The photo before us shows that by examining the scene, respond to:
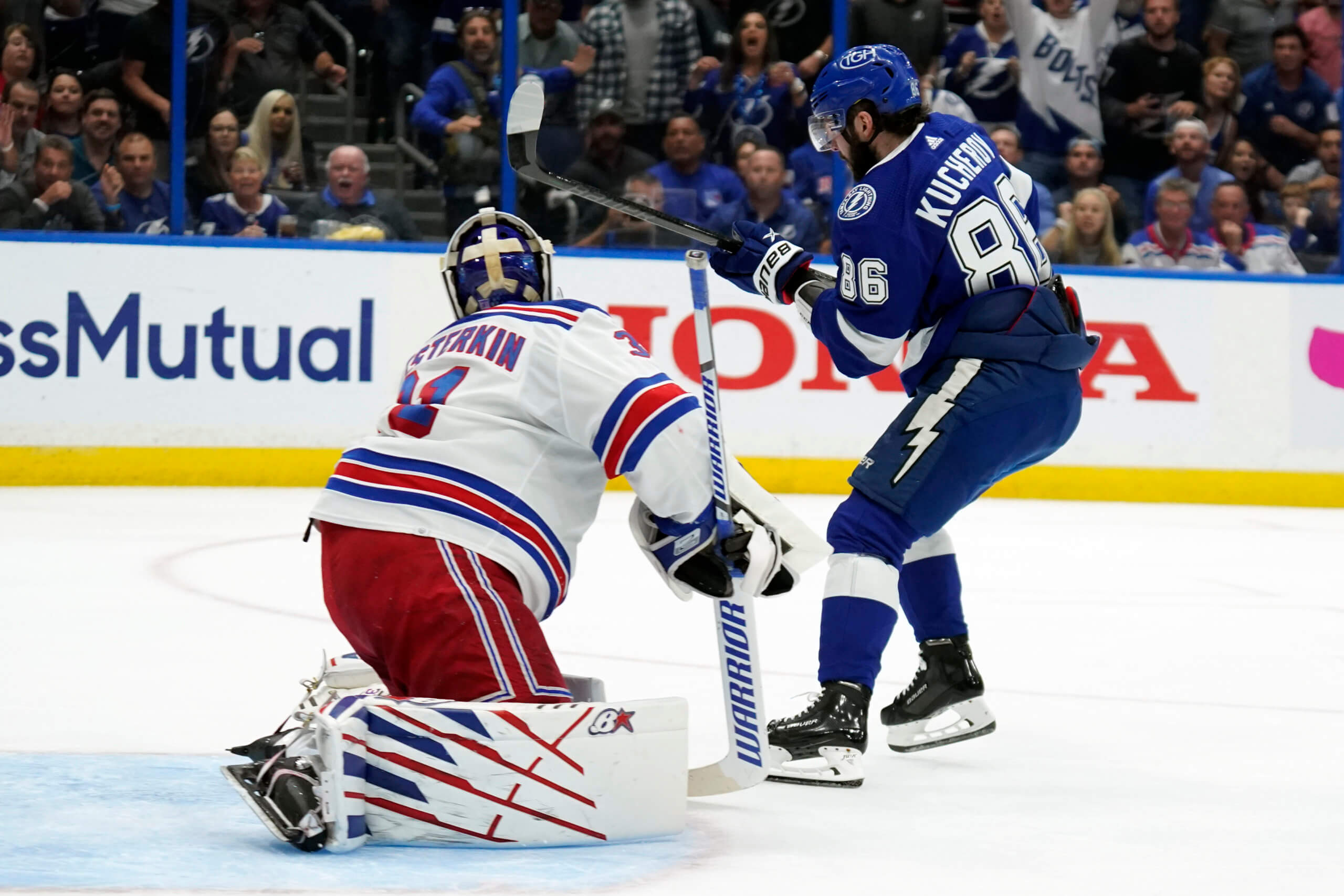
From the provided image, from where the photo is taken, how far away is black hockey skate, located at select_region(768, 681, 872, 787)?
274 centimetres

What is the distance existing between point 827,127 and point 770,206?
4643 mm

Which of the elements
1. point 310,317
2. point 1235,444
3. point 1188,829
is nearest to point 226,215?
point 310,317

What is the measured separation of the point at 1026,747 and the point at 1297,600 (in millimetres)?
2148

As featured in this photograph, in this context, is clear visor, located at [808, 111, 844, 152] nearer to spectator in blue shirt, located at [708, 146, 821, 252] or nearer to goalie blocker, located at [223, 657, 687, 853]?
goalie blocker, located at [223, 657, 687, 853]

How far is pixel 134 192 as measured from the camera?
6.91 m

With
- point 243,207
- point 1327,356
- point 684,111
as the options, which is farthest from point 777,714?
point 1327,356

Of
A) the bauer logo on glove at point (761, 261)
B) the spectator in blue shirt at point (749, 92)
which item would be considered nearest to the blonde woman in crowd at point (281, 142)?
the spectator in blue shirt at point (749, 92)

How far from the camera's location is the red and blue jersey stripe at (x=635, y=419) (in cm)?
235

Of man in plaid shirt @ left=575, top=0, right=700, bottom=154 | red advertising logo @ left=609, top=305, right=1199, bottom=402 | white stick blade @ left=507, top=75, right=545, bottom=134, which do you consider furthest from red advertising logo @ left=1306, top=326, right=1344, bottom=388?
white stick blade @ left=507, top=75, right=545, bottom=134

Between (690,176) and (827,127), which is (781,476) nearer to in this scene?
(690,176)

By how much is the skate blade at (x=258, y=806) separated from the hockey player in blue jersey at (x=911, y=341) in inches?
33.0

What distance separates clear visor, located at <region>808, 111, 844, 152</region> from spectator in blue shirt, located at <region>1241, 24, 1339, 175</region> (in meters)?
5.33

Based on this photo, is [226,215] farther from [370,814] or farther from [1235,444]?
[370,814]

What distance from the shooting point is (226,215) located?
696 cm
